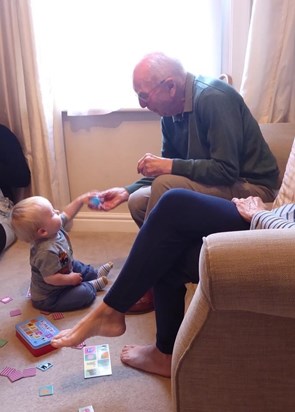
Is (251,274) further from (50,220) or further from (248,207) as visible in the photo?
(50,220)

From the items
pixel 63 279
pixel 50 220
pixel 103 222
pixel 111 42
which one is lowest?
pixel 103 222

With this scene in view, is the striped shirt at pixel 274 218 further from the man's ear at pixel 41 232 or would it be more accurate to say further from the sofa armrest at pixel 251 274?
the man's ear at pixel 41 232

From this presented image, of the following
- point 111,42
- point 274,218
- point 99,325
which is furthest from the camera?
point 111,42

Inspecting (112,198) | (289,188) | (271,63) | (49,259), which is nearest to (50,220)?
(49,259)

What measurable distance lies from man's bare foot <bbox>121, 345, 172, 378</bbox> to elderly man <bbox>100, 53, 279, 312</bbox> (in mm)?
499

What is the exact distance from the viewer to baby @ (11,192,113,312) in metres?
A: 1.78

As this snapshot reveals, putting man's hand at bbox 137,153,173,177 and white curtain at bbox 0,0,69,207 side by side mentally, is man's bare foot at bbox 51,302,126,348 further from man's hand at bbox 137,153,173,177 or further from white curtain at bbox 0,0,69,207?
white curtain at bbox 0,0,69,207

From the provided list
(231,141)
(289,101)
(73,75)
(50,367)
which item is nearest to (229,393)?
(50,367)

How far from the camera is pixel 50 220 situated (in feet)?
5.93

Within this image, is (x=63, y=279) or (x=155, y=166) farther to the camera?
(x=63, y=279)

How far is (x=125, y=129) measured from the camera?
8.36ft

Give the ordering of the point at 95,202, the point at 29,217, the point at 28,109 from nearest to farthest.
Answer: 1. the point at 29,217
2. the point at 95,202
3. the point at 28,109

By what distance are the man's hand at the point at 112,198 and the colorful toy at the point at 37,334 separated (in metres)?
0.54

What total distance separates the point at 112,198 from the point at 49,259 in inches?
15.4
